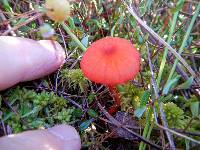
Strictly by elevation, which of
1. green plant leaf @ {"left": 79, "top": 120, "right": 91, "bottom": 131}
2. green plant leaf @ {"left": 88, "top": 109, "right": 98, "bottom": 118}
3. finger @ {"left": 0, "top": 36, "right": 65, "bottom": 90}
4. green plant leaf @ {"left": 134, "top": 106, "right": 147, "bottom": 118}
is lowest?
green plant leaf @ {"left": 79, "top": 120, "right": 91, "bottom": 131}

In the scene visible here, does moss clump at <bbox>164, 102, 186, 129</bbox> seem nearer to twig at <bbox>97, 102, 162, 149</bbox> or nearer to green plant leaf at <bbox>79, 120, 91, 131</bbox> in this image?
twig at <bbox>97, 102, 162, 149</bbox>

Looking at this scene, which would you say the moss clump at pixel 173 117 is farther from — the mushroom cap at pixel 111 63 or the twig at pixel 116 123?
the mushroom cap at pixel 111 63

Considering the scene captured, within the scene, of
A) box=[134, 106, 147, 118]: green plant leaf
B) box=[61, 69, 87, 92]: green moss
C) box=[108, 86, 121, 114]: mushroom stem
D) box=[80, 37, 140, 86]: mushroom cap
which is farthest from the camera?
box=[61, 69, 87, 92]: green moss

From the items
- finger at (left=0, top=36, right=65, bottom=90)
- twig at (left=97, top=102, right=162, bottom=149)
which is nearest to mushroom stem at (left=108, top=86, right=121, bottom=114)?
twig at (left=97, top=102, right=162, bottom=149)

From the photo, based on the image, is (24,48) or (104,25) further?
(104,25)

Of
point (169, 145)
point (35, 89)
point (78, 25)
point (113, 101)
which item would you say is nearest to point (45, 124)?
point (35, 89)

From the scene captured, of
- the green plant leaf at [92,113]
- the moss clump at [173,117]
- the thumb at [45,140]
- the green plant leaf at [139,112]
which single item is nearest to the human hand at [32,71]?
the thumb at [45,140]

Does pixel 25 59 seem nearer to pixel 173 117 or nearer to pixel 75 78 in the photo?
pixel 75 78

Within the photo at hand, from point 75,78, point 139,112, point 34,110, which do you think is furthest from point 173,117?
point 34,110

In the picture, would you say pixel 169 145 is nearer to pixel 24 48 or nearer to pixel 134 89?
pixel 134 89
